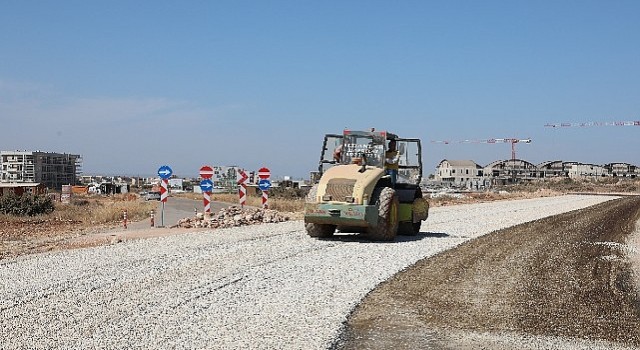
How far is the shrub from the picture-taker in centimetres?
3903

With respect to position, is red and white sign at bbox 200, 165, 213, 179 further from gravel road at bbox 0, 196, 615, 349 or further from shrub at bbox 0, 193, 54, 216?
shrub at bbox 0, 193, 54, 216

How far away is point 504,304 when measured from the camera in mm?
10500

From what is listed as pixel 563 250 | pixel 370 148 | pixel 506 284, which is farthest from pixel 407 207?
pixel 506 284

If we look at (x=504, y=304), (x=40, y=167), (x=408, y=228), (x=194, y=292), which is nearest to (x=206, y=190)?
(x=408, y=228)

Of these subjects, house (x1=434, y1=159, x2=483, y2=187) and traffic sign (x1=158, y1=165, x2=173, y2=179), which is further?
house (x1=434, y1=159, x2=483, y2=187)

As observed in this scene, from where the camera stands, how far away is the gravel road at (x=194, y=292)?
806cm

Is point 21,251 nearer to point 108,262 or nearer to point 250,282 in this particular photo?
point 108,262

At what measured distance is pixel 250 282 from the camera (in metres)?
11.8

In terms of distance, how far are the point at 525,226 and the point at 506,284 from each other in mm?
14701

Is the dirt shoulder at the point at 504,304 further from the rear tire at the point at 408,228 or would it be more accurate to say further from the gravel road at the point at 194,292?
the rear tire at the point at 408,228

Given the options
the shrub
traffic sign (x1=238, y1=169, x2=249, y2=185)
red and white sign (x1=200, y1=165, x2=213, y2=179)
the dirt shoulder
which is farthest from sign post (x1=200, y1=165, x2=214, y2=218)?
the shrub

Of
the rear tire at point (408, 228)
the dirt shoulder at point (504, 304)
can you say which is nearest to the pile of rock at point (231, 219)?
the rear tire at point (408, 228)

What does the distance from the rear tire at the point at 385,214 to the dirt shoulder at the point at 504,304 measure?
73.9 inches

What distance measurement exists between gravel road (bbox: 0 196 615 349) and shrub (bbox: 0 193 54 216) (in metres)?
23.5
